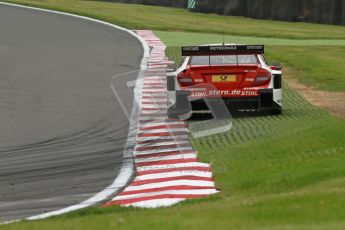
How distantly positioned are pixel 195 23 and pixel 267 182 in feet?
105

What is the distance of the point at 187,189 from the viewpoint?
10.9m

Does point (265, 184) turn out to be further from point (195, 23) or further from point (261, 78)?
point (195, 23)

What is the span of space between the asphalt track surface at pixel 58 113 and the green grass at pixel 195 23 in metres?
4.24

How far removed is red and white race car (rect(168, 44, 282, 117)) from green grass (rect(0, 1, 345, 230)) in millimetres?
388

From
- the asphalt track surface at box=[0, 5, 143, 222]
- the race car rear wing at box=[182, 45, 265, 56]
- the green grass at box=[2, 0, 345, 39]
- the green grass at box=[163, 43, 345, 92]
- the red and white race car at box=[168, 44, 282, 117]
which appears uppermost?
the race car rear wing at box=[182, 45, 265, 56]

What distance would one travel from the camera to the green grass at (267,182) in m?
7.30

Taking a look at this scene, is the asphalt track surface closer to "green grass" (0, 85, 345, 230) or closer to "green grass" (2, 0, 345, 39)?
"green grass" (0, 85, 345, 230)

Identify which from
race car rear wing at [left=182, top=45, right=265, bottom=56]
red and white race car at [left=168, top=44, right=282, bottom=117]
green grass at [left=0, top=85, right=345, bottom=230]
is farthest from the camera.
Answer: race car rear wing at [left=182, top=45, right=265, bottom=56]

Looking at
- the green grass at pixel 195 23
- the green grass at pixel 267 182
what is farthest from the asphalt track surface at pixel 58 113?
the green grass at pixel 195 23

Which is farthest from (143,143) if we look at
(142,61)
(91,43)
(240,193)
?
(91,43)

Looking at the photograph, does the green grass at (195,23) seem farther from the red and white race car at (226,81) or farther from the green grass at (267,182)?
the red and white race car at (226,81)

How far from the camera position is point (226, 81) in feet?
→ 54.1

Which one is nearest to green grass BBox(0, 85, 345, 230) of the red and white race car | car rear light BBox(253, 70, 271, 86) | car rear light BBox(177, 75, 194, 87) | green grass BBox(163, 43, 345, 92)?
the red and white race car

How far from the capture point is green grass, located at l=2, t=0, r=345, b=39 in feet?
127
